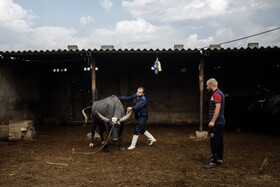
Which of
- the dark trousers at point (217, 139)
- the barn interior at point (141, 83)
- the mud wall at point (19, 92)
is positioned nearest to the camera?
the dark trousers at point (217, 139)

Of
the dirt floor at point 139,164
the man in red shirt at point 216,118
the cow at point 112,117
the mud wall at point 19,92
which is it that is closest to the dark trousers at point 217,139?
the man in red shirt at point 216,118

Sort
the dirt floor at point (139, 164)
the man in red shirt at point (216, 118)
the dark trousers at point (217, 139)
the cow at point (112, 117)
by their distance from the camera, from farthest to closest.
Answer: the cow at point (112, 117) < the dark trousers at point (217, 139) < the man in red shirt at point (216, 118) < the dirt floor at point (139, 164)

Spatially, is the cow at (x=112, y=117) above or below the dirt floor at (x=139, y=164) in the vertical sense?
above

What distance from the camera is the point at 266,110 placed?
8211 mm

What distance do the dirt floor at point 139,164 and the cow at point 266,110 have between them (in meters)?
1.18

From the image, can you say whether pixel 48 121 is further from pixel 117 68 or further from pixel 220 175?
pixel 220 175

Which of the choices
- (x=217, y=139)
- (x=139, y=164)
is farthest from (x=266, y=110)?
(x=139, y=164)

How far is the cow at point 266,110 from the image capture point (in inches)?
313

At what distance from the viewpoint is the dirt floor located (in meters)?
3.78

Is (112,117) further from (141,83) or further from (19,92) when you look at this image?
(19,92)

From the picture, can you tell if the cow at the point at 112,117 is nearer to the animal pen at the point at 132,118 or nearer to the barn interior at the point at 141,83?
the animal pen at the point at 132,118

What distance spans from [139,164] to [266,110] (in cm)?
642

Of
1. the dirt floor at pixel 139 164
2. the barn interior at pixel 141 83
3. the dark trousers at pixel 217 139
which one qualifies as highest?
the barn interior at pixel 141 83

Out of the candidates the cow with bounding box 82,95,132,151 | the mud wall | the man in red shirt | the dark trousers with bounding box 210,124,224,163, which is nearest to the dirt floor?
the dark trousers with bounding box 210,124,224,163
